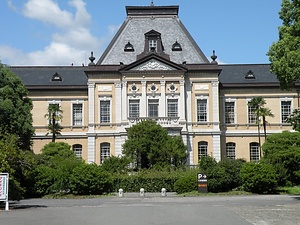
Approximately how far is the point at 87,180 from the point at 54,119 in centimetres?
1769

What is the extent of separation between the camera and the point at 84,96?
5372 centimetres

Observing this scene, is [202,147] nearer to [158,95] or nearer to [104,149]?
[158,95]

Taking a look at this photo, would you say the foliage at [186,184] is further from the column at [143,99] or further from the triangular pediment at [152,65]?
the triangular pediment at [152,65]

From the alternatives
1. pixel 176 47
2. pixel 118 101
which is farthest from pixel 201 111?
pixel 118 101

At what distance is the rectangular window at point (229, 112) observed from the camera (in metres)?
53.5

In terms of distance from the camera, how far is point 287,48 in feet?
86.1

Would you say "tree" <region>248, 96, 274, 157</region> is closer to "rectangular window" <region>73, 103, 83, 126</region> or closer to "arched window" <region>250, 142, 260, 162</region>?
"arched window" <region>250, 142, 260, 162</region>

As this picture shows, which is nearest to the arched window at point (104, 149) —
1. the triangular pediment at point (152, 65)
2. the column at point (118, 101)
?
the column at point (118, 101)

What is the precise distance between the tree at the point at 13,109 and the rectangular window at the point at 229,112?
2110cm

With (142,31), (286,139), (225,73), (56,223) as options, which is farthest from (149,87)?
(56,223)

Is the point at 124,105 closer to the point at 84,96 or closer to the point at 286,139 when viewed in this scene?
the point at 84,96

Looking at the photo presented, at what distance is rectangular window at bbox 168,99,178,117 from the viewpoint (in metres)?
50.0

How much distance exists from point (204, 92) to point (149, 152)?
10.6 meters

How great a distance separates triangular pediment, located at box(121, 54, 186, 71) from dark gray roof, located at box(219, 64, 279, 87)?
21.2 ft
